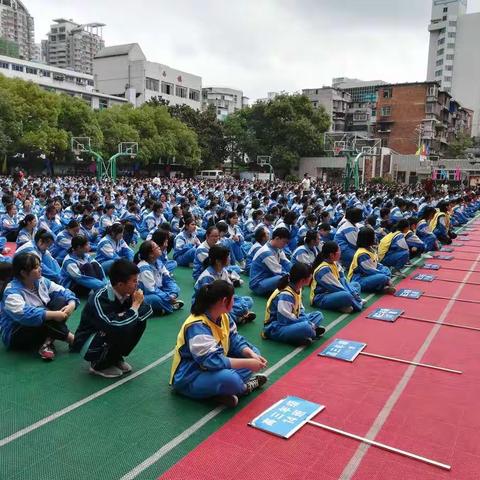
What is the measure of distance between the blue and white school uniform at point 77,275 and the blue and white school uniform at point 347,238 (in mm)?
4430

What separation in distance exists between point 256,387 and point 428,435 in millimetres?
1433

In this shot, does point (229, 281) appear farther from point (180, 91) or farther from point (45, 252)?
point (180, 91)

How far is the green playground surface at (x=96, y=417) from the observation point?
3.21 metres

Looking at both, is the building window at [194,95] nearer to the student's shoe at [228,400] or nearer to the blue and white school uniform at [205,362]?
the blue and white school uniform at [205,362]

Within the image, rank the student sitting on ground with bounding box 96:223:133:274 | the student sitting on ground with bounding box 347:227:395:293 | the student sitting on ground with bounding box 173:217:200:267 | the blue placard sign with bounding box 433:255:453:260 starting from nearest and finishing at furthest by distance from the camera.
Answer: the student sitting on ground with bounding box 347:227:395:293, the student sitting on ground with bounding box 96:223:133:274, the student sitting on ground with bounding box 173:217:200:267, the blue placard sign with bounding box 433:255:453:260

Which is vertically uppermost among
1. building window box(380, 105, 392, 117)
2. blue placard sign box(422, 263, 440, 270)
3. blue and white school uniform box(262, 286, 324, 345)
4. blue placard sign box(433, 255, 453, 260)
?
building window box(380, 105, 392, 117)

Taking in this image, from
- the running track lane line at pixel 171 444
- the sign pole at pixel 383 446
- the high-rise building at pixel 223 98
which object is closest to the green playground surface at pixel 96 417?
the running track lane line at pixel 171 444

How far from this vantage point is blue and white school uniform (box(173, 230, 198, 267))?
373 inches

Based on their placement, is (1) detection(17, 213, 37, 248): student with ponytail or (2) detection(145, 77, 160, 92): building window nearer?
(1) detection(17, 213, 37, 248): student with ponytail

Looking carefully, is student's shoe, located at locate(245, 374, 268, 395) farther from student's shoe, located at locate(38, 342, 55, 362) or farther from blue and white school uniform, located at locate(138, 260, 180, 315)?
blue and white school uniform, located at locate(138, 260, 180, 315)

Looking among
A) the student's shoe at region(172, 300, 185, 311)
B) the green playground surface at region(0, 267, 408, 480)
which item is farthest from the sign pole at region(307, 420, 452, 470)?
the student's shoe at region(172, 300, 185, 311)

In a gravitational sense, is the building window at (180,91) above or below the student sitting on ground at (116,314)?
above

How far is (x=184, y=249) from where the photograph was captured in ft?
31.2

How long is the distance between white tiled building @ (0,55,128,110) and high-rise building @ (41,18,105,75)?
52246mm
